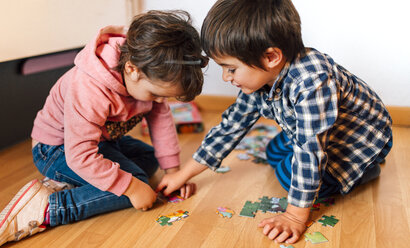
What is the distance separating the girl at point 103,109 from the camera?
1046mm

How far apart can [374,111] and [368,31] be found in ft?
2.42

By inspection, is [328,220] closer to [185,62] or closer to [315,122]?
[315,122]

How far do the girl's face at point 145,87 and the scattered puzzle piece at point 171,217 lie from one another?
349 millimetres

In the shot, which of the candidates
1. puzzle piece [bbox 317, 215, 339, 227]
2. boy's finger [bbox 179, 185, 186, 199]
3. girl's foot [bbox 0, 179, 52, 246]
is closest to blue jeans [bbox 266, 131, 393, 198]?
puzzle piece [bbox 317, 215, 339, 227]

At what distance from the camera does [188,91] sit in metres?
1.09

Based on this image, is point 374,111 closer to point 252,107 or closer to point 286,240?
point 252,107

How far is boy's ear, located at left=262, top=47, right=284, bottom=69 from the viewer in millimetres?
1027

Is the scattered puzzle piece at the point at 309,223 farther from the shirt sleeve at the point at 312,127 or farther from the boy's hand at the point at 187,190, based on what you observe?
the boy's hand at the point at 187,190

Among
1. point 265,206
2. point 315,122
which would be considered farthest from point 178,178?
point 315,122

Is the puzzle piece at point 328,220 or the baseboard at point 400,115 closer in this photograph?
the puzzle piece at point 328,220

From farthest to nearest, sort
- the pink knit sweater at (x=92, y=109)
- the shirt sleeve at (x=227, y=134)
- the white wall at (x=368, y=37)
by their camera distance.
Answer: the white wall at (x=368, y=37) → the shirt sleeve at (x=227, y=134) → the pink knit sweater at (x=92, y=109)

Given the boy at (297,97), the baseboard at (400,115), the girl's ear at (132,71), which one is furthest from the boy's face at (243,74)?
the baseboard at (400,115)

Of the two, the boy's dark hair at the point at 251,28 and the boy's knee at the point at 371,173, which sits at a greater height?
the boy's dark hair at the point at 251,28

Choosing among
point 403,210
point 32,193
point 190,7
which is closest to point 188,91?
point 32,193
